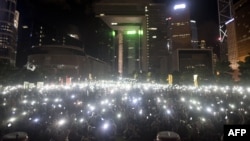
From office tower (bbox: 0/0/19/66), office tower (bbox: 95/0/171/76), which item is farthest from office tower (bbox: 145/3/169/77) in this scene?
Result: office tower (bbox: 0/0/19/66)

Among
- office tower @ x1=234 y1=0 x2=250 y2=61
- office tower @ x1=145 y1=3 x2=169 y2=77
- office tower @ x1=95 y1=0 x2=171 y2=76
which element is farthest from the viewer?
office tower @ x1=145 y1=3 x2=169 y2=77

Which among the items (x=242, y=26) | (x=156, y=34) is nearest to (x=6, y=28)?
(x=242, y=26)

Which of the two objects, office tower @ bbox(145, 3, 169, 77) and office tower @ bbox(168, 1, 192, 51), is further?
office tower @ bbox(145, 3, 169, 77)

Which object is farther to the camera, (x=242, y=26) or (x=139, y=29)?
(x=139, y=29)

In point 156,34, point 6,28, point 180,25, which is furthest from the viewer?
point 156,34

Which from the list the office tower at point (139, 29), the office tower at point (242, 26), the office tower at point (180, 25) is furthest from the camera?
the office tower at point (139, 29)

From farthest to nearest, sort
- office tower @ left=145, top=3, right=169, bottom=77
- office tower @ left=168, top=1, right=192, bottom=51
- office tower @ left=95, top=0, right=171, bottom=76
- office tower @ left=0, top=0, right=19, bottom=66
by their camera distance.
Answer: office tower @ left=145, top=3, right=169, bottom=77 → office tower @ left=95, top=0, right=171, bottom=76 → office tower @ left=168, top=1, right=192, bottom=51 → office tower @ left=0, top=0, right=19, bottom=66

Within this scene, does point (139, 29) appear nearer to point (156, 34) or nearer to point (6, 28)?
point (156, 34)

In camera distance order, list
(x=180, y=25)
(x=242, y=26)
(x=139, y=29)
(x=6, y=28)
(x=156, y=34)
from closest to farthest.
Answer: (x=6, y=28) → (x=242, y=26) → (x=180, y=25) → (x=156, y=34) → (x=139, y=29)

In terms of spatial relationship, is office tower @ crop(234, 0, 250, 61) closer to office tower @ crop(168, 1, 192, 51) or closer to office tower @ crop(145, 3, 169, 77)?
office tower @ crop(168, 1, 192, 51)

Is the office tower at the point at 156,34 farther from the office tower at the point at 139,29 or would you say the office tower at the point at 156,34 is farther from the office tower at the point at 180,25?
the office tower at the point at 180,25

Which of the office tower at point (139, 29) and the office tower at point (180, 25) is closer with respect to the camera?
the office tower at point (180, 25)

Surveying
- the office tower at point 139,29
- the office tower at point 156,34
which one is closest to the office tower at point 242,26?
the office tower at point 139,29
